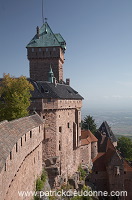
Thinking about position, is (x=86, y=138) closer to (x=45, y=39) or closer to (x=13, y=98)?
(x=45, y=39)

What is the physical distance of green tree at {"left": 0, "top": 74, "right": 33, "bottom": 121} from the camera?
17.9 m

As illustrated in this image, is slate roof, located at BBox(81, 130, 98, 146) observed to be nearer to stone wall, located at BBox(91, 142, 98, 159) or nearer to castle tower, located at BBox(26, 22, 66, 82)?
stone wall, located at BBox(91, 142, 98, 159)

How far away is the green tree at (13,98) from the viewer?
17.9 m

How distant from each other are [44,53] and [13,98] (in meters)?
11.5

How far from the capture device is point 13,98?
18.2 meters

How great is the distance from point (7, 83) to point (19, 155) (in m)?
9.39

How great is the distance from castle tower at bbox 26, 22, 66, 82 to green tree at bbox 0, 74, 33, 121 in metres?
9.30

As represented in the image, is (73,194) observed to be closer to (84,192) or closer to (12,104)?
(84,192)

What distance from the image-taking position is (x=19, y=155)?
432 inches

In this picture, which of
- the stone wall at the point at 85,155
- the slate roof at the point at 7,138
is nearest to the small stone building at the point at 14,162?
the slate roof at the point at 7,138

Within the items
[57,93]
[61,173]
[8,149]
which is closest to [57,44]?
[57,93]

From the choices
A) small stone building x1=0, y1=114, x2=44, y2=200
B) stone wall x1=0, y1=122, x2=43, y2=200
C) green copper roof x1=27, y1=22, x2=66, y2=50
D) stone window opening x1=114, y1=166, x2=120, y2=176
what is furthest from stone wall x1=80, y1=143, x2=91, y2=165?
small stone building x1=0, y1=114, x2=44, y2=200

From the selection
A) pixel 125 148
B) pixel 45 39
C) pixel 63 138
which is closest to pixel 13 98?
pixel 63 138

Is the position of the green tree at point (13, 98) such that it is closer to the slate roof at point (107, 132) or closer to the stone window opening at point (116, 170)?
the stone window opening at point (116, 170)
